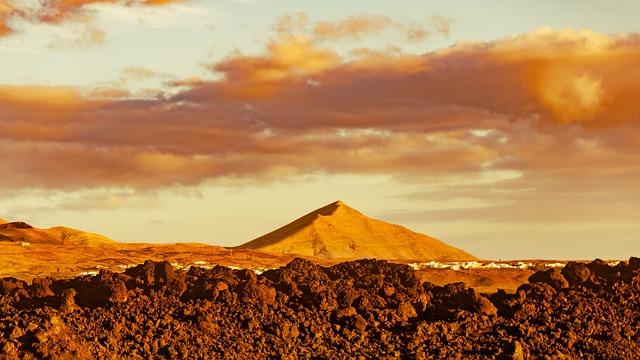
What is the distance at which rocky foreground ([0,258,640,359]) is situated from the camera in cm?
2784

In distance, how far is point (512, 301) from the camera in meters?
31.2

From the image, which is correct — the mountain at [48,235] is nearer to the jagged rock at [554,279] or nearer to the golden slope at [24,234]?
the golden slope at [24,234]

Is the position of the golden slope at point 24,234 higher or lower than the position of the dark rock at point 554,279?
A: higher

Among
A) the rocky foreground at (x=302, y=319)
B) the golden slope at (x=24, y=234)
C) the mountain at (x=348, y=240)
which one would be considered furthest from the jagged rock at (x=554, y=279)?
the golden slope at (x=24, y=234)

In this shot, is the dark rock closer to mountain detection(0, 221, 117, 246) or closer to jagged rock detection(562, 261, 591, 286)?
jagged rock detection(562, 261, 591, 286)

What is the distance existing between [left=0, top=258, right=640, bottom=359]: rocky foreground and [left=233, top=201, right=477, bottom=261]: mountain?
71510 millimetres

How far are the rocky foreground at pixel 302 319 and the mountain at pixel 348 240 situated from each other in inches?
2815

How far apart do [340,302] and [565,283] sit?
8.47 meters

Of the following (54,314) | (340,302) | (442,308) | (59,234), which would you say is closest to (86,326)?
(54,314)

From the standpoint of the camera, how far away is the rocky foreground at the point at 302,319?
27844 mm

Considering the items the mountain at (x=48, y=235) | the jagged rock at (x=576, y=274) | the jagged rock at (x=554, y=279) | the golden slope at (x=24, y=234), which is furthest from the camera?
the mountain at (x=48, y=235)

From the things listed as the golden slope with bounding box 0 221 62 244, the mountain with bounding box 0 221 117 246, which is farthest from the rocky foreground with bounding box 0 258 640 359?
the golden slope with bounding box 0 221 62 244

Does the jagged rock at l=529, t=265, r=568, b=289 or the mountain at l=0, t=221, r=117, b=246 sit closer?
the jagged rock at l=529, t=265, r=568, b=289

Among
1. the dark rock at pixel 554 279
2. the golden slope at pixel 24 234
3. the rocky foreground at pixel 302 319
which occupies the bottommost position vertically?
the rocky foreground at pixel 302 319
